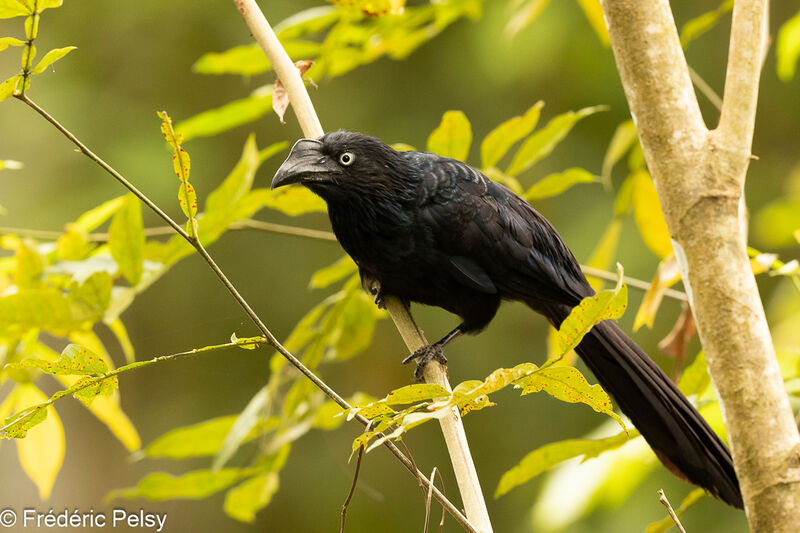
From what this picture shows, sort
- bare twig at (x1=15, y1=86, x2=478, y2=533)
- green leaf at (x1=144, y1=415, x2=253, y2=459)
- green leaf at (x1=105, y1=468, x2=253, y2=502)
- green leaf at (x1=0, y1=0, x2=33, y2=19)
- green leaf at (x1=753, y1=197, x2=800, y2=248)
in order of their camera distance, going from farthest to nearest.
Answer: green leaf at (x1=753, y1=197, x2=800, y2=248) < green leaf at (x1=144, y1=415, x2=253, y2=459) < green leaf at (x1=105, y1=468, x2=253, y2=502) < green leaf at (x1=0, y1=0, x2=33, y2=19) < bare twig at (x1=15, y1=86, x2=478, y2=533)

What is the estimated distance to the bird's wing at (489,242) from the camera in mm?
2150

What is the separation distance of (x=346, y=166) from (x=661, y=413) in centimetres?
95

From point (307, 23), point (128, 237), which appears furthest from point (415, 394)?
point (307, 23)

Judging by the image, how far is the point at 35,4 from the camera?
1.23 m

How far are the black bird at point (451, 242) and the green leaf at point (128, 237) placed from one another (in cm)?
40

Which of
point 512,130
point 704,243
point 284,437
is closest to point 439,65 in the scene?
point 512,130

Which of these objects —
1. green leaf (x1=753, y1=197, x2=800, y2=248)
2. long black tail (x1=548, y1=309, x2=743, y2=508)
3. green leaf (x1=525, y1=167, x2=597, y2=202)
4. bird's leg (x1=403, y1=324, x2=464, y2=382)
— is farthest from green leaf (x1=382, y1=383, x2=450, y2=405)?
green leaf (x1=753, y1=197, x2=800, y2=248)

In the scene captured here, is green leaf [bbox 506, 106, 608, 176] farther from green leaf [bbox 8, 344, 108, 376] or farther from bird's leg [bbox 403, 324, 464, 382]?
green leaf [bbox 8, 344, 108, 376]

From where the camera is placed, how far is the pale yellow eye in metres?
2.12

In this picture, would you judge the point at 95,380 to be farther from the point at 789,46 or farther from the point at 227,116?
the point at 789,46

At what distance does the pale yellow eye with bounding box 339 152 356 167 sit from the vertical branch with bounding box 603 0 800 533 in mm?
862

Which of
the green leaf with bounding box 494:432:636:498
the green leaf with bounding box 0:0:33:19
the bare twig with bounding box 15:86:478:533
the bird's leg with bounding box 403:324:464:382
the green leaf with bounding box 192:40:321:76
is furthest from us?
the green leaf with bounding box 192:40:321:76

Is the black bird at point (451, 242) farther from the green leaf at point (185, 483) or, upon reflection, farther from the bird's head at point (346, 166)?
the green leaf at point (185, 483)

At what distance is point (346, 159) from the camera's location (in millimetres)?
2133
